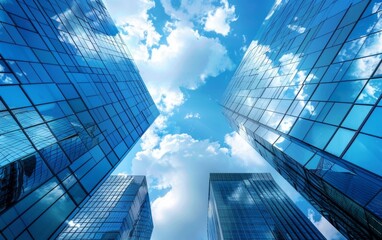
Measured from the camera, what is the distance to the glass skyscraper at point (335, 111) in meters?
8.55

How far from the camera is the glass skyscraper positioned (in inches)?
337

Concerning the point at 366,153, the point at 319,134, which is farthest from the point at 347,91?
the point at 366,153

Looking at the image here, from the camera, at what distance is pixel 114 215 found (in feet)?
206

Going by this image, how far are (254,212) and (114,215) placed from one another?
50062 mm

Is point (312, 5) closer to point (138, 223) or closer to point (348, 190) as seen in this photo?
point (348, 190)

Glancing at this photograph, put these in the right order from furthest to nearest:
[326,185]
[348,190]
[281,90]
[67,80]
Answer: [281,90] < [67,80] < [326,185] < [348,190]

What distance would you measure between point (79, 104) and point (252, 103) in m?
19.1

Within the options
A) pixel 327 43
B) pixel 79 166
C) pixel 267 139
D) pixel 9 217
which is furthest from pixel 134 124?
pixel 327 43

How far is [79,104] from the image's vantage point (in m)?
18.1

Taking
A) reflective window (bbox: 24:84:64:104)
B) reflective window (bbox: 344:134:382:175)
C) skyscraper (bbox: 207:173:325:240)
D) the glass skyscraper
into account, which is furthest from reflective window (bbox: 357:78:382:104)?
skyscraper (bbox: 207:173:325:240)

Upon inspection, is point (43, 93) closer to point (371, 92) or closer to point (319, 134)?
point (319, 134)

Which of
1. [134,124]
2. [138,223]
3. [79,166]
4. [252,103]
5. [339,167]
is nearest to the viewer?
[339,167]

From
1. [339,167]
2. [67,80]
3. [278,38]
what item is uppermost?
[278,38]

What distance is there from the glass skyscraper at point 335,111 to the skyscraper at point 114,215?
1716 inches
